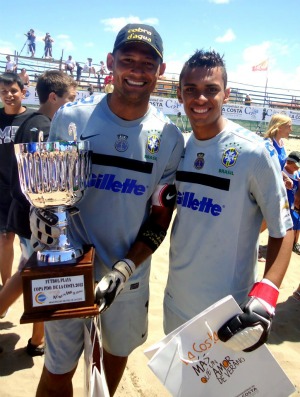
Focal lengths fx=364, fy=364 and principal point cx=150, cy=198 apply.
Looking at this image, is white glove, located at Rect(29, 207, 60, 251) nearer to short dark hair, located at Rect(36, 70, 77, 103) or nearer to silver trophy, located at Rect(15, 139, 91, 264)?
silver trophy, located at Rect(15, 139, 91, 264)

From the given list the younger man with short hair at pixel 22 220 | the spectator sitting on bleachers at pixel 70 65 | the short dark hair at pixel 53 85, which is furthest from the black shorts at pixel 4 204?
the spectator sitting on bleachers at pixel 70 65

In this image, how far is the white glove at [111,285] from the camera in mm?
1569

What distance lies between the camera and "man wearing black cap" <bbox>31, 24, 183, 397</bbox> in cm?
187

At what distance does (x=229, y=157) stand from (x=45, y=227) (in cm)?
91

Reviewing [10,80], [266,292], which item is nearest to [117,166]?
[266,292]

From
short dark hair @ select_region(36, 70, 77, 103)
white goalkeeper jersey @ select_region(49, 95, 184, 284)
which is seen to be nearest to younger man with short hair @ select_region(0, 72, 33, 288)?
short dark hair @ select_region(36, 70, 77, 103)

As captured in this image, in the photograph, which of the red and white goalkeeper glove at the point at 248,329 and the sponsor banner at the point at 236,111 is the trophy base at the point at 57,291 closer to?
the red and white goalkeeper glove at the point at 248,329

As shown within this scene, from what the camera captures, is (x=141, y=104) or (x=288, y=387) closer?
(x=288, y=387)

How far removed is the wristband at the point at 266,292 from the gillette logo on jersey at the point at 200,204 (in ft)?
1.25

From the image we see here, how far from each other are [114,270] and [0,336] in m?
1.80

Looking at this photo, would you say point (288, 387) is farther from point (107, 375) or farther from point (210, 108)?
point (210, 108)

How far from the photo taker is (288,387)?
1.48 metres

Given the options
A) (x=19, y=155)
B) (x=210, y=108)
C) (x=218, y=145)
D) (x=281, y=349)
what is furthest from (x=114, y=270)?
(x=281, y=349)

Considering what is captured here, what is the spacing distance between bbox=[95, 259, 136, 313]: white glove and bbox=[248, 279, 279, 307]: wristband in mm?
577
